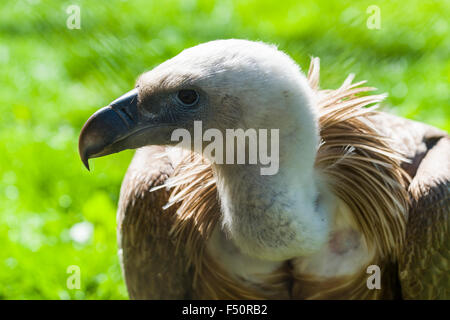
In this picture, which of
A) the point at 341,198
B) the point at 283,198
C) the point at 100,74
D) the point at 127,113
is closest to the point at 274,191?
the point at 283,198

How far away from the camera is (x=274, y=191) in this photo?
2539 mm

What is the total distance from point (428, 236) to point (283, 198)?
2.20 feet

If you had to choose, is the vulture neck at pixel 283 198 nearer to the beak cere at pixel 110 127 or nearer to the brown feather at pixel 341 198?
the brown feather at pixel 341 198

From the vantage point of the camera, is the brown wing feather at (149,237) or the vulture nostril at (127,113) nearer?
the vulture nostril at (127,113)

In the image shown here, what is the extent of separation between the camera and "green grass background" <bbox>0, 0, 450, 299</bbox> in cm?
406

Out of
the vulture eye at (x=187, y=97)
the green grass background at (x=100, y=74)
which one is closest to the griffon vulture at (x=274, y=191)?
the vulture eye at (x=187, y=97)

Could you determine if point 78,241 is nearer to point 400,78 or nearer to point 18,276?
point 18,276

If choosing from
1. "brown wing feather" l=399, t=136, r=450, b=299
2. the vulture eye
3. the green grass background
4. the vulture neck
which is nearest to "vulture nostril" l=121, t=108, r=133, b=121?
the vulture eye

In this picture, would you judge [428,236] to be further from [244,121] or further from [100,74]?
[100,74]

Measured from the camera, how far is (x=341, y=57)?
450cm

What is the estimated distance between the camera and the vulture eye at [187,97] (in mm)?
2430

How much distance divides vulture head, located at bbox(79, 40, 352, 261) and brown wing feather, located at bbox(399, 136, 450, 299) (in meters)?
0.42

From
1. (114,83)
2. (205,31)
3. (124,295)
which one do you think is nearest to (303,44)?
(205,31)

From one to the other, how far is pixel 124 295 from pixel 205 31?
7.40 ft
